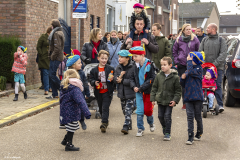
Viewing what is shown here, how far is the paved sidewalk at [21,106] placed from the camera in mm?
8664

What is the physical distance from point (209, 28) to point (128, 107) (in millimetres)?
3663

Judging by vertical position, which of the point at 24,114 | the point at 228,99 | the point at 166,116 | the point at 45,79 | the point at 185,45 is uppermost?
the point at 185,45

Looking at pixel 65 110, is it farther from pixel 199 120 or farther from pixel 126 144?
pixel 199 120

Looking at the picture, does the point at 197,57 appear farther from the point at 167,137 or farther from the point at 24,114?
the point at 24,114

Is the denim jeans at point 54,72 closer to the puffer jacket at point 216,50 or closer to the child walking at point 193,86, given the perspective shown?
the puffer jacket at point 216,50

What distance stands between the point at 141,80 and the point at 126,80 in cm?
28

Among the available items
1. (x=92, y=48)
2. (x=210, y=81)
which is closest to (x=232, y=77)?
(x=210, y=81)

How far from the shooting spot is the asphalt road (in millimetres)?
5852

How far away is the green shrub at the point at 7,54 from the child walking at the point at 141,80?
622 cm

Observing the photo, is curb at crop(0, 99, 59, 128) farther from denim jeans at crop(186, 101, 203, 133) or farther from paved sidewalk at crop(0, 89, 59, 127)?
denim jeans at crop(186, 101, 203, 133)

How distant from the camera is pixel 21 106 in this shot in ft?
33.0

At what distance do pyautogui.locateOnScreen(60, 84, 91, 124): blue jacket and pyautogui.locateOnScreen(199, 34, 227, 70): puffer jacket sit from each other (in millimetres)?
4788

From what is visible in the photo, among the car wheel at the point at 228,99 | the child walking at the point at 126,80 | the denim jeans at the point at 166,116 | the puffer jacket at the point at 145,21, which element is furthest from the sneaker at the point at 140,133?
the car wheel at the point at 228,99

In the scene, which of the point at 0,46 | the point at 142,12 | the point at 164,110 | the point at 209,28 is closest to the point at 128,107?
the point at 164,110
